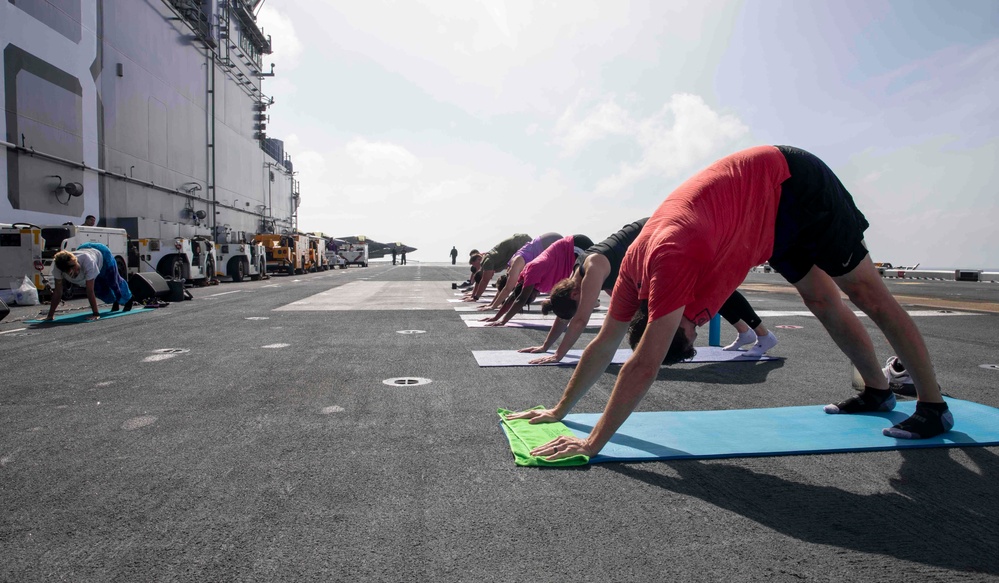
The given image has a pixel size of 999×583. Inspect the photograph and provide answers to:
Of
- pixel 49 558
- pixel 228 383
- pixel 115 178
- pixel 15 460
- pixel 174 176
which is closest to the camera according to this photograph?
pixel 49 558

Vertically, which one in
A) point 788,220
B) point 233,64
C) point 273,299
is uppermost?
point 233,64

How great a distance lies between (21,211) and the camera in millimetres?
16719

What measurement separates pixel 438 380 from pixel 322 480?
2274mm

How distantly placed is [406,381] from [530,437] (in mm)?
1853

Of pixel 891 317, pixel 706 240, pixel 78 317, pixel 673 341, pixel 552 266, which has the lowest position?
pixel 78 317

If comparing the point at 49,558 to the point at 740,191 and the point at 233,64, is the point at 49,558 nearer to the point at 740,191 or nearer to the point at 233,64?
the point at 740,191

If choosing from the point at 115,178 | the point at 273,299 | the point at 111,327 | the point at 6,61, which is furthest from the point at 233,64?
the point at 111,327

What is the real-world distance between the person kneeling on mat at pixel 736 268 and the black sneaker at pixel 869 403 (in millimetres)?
298

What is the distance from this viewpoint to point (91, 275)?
944 centimetres

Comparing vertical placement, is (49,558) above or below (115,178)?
below

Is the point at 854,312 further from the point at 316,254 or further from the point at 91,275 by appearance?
the point at 316,254

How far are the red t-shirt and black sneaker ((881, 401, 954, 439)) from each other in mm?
1280

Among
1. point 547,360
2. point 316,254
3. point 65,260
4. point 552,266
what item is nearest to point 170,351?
point 547,360

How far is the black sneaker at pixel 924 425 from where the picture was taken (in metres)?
3.12
